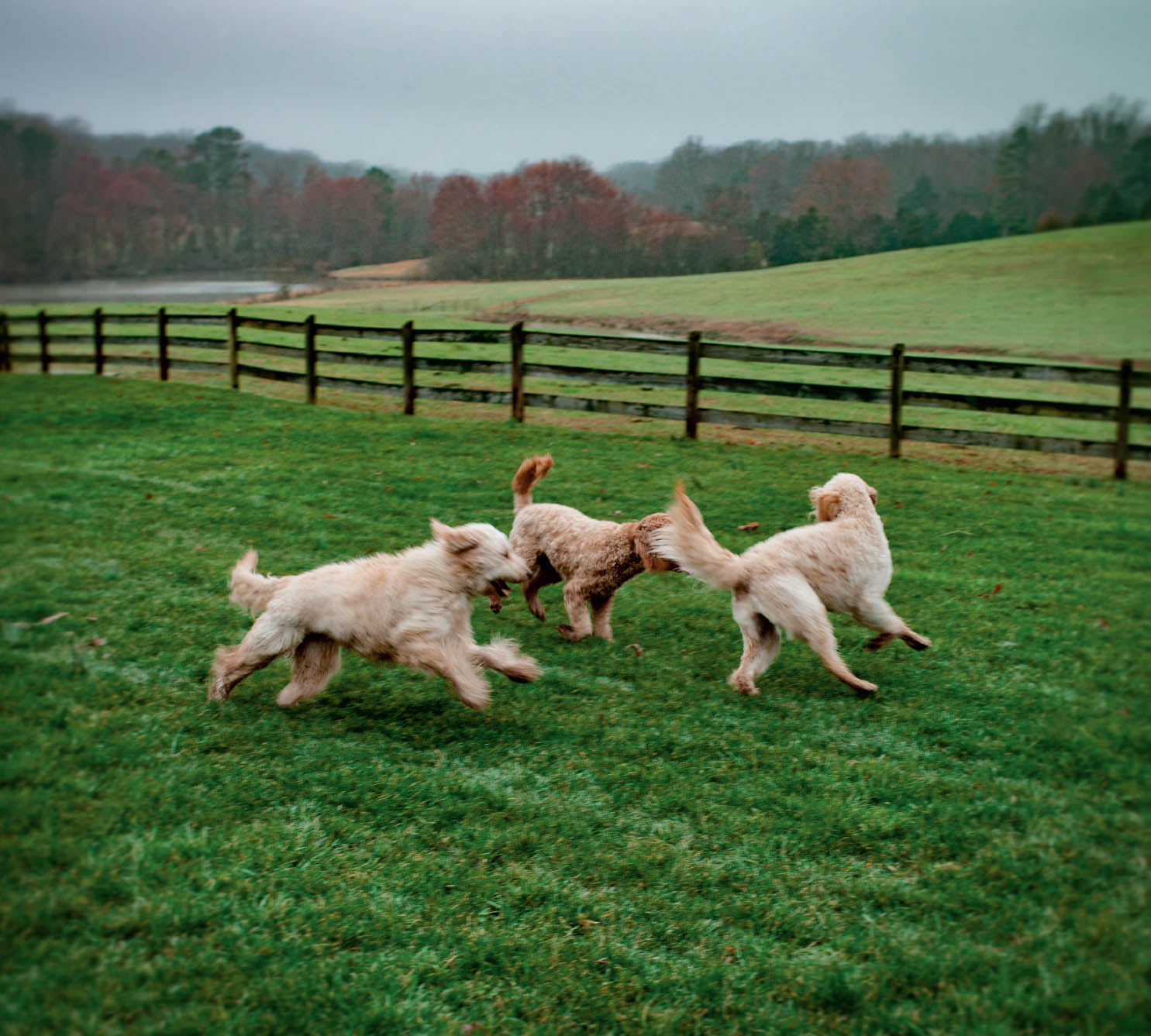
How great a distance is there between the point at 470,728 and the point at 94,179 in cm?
332

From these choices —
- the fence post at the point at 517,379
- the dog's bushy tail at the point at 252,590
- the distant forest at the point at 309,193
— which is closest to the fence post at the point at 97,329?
the distant forest at the point at 309,193

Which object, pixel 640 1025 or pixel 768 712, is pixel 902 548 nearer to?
pixel 768 712

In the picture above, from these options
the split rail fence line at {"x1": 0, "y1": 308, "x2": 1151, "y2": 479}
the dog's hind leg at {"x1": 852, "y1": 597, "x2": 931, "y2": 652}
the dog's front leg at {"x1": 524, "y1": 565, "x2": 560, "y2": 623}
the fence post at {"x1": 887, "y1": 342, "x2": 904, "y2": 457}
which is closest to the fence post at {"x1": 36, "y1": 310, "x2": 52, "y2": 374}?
the dog's hind leg at {"x1": 852, "y1": 597, "x2": 931, "y2": 652}

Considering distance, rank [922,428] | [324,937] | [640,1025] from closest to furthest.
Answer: [640,1025] → [324,937] → [922,428]

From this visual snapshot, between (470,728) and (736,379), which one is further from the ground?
(736,379)

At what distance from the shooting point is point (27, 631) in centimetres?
162

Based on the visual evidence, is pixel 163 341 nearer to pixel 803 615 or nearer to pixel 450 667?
pixel 450 667

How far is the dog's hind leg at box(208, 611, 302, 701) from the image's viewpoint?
4367mm

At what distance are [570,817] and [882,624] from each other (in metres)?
2.34

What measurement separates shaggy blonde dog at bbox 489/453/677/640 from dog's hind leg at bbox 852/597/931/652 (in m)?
1.07

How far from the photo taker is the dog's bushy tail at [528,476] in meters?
6.15

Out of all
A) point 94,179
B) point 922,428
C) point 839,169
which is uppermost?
point 839,169

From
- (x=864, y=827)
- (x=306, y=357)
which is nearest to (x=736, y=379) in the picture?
(x=306, y=357)

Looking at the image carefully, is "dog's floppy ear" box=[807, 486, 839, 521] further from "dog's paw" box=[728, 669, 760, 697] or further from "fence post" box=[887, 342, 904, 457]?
"fence post" box=[887, 342, 904, 457]
